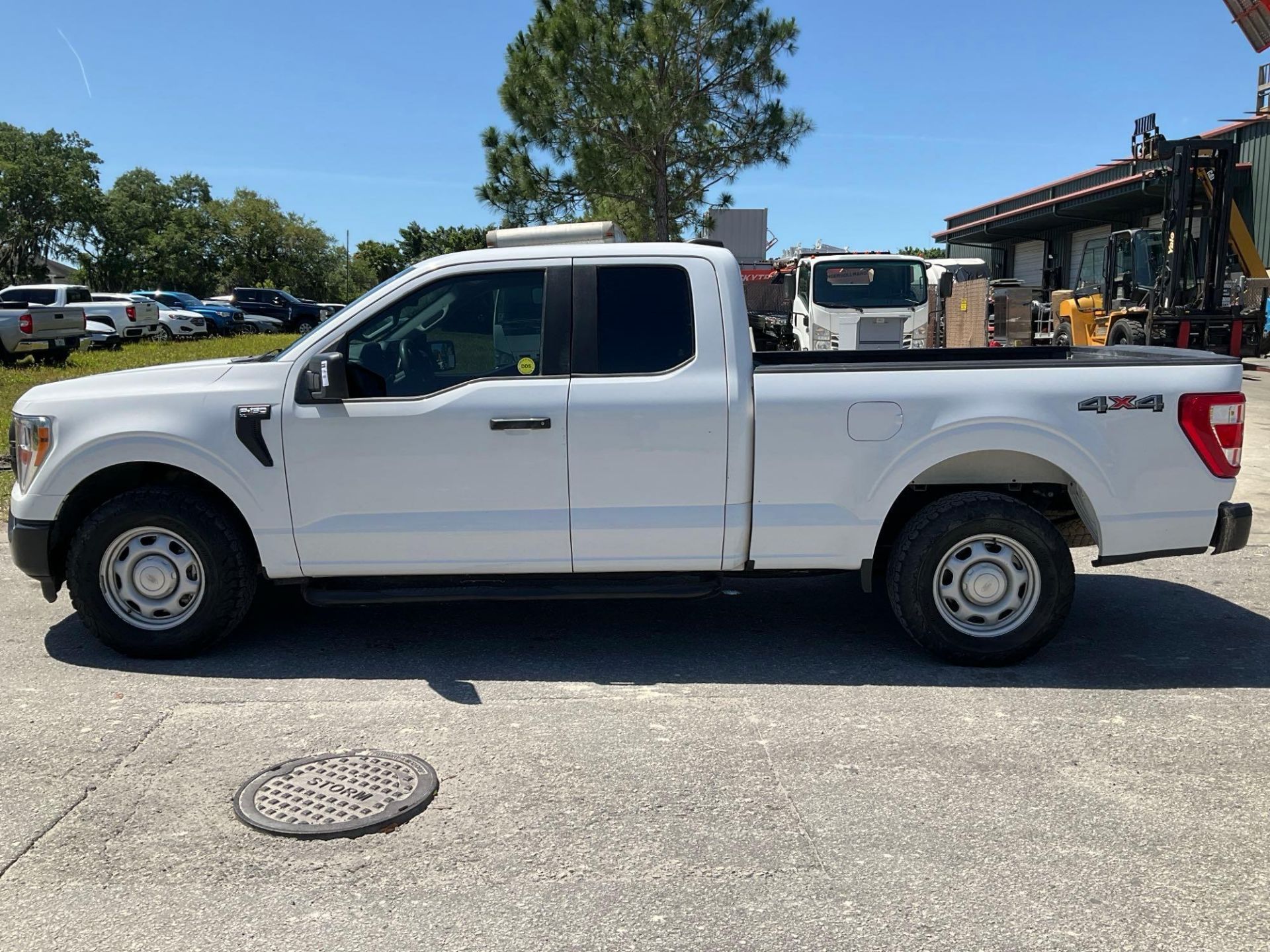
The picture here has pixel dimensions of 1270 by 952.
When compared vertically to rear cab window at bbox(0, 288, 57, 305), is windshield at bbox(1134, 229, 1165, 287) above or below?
above

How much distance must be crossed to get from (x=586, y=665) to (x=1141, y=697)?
2488 millimetres

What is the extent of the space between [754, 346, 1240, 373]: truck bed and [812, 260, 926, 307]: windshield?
10.3m

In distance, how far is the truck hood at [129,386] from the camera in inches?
197

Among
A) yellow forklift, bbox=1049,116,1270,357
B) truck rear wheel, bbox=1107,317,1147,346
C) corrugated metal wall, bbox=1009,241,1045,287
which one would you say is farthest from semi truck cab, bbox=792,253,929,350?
corrugated metal wall, bbox=1009,241,1045,287

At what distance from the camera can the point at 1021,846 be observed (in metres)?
3.40

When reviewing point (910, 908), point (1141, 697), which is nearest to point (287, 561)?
point (910, 908)

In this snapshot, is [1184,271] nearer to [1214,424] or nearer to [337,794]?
[1214,424]

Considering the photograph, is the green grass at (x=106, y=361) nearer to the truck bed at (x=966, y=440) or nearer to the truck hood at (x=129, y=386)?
the truck hood at (x=129, y=386)

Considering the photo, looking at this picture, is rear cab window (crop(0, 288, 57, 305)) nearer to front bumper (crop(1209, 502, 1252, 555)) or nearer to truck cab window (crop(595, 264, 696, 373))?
truck cab window (crop(595, 264, 696, 373))

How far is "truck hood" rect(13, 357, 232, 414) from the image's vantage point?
4.99m

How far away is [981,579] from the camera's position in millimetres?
5012

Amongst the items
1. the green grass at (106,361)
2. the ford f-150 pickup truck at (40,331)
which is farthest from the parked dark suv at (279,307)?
the ford f-150 pickup truck at (40,331)

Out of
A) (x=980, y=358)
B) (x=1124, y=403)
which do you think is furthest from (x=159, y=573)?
(x=1124, y=403)

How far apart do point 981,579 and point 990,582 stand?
43 mm
